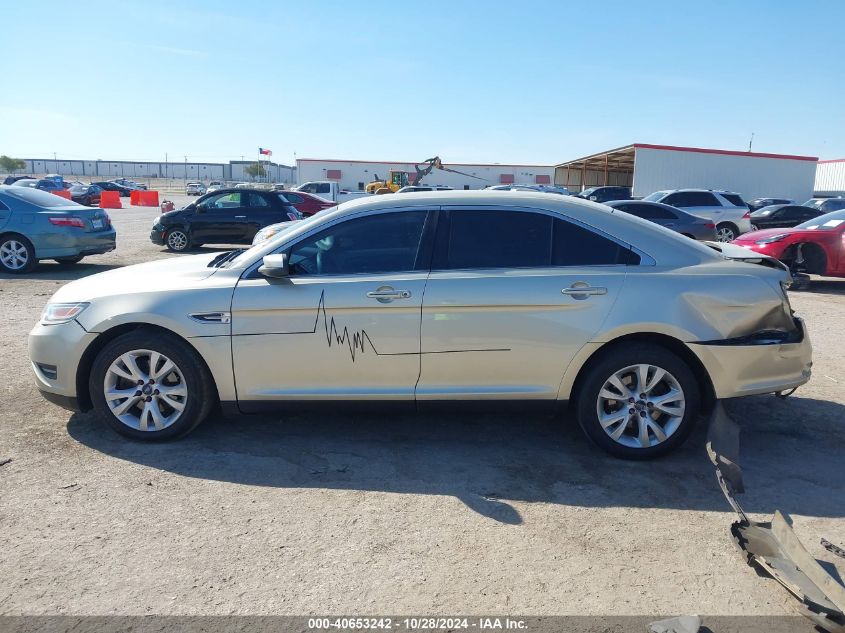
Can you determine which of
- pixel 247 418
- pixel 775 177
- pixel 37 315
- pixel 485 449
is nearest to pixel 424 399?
pixel 485 449

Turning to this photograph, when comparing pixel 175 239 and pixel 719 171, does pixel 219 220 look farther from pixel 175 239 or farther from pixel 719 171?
pixel 719 171

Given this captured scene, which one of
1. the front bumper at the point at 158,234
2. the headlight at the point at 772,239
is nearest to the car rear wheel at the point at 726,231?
the headlight at the point at 772,239

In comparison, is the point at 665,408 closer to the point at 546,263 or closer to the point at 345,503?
the point at 546,263

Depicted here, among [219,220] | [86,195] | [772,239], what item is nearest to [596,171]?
[86,195]

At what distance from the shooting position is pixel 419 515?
3.63 m

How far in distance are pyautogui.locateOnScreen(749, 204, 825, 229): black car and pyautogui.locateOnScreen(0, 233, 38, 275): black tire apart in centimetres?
2224

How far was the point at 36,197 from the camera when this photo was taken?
12289 mm

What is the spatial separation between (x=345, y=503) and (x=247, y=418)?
5.18 feet

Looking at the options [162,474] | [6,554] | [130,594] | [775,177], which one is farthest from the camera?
[775,177]

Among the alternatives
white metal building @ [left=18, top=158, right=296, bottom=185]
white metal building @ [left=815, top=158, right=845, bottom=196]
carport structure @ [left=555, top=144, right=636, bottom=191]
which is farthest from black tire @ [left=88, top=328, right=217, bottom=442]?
white metal building @ [left=18, top=158, right=296, bottom=185]

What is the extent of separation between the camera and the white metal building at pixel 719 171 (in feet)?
116

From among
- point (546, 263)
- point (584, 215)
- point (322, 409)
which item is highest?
point (584, 215)

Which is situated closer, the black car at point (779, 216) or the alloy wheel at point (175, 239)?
the alloy wheel at point (175, 239)

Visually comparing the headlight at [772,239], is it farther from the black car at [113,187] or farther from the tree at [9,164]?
the tree at [9,164]
